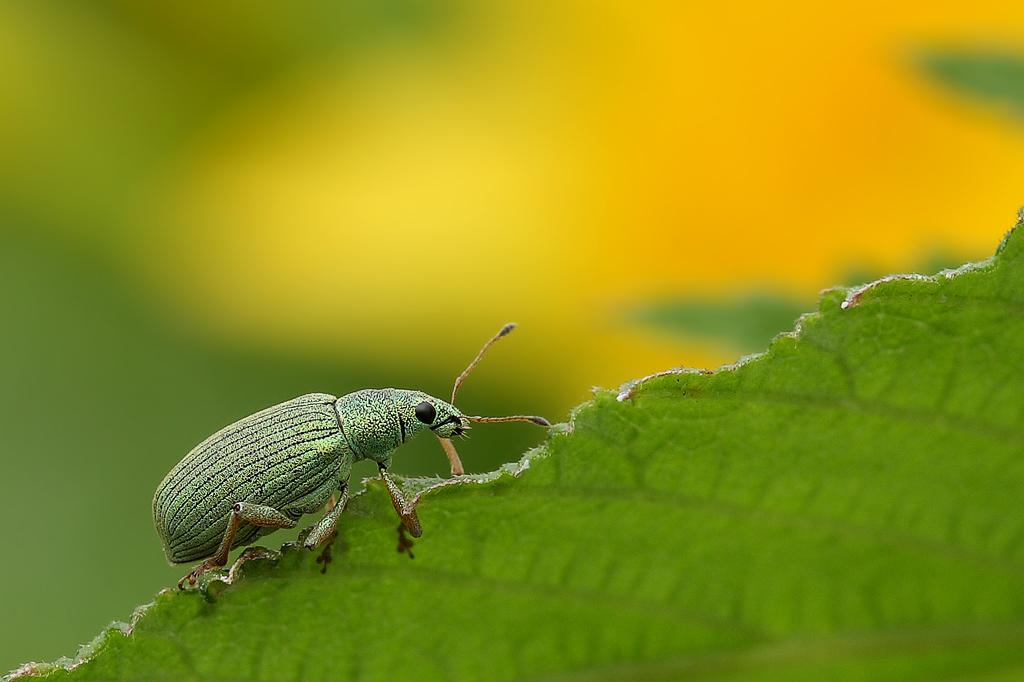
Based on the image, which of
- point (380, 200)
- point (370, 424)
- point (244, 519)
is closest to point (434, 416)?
point (370, 424)

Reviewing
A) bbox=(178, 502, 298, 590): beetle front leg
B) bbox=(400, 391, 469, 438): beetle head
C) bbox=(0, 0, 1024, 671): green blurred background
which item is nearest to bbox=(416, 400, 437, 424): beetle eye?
bbox=(400, 391, 469, 438): beetle head

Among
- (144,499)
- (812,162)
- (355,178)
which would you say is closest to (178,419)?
Result: (144,499)

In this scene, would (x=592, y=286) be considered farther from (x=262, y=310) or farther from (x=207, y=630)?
(x=207, y=630)

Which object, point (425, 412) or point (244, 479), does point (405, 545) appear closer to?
point (244, 479)

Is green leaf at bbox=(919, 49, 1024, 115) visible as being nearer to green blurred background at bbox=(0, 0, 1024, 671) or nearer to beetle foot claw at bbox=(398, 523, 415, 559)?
green blurred background at bbox=(0, 0, 1024, 671)

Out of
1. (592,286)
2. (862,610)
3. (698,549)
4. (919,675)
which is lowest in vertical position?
(919,675)

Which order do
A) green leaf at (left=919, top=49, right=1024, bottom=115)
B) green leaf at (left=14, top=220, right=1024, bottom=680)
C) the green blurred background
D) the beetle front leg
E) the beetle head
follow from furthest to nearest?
the green blurred background
the beetle head
the beetle front leg
green leaf at (left=919, top=49, right=1024, bottom=115)
green leaf at (left=14, top=220, right=1024, bottom=680)

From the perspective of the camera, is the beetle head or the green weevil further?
the beetle head
